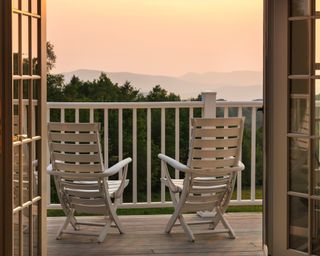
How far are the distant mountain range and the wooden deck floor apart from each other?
5080mm

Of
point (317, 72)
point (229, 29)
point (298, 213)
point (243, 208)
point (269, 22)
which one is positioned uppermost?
point (229, 29)

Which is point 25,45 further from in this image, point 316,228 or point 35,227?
point 316,228

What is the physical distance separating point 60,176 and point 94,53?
6.09 metres

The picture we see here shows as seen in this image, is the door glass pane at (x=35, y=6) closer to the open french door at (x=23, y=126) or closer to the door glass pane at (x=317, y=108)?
Answer: the open french door at (x=23, y=126)

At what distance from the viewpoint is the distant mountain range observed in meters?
11.5

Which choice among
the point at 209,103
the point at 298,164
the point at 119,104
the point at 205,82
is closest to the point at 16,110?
the point at 298,164

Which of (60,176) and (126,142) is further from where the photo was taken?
(126,142)

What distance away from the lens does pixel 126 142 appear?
10719 millimetres

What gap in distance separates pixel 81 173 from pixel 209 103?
1794 mm

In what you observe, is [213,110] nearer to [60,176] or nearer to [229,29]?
[60,176]

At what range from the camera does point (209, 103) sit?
704cm

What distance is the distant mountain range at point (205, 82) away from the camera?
1148 cm
